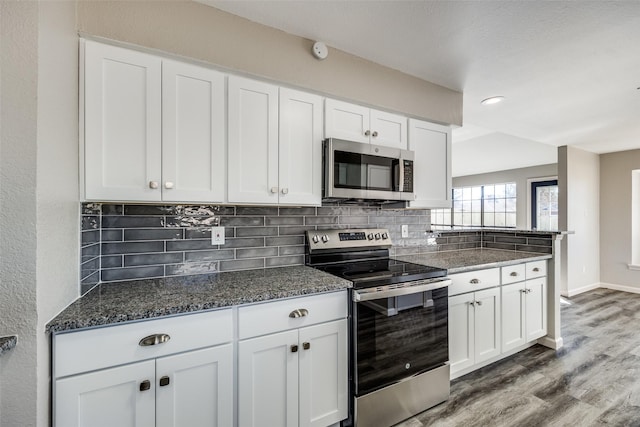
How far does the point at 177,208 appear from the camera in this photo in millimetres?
1795

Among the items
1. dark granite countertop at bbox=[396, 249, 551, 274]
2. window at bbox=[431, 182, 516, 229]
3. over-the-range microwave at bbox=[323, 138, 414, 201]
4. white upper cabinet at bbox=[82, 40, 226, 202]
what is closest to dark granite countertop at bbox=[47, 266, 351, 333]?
white upper cabinet at bbox=[82, 40, 226, 202]

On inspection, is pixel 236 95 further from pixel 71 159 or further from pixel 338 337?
pixel 338 337

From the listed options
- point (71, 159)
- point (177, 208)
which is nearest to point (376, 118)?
point (177, 208)

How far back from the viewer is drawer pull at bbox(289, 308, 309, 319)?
1.51 meters

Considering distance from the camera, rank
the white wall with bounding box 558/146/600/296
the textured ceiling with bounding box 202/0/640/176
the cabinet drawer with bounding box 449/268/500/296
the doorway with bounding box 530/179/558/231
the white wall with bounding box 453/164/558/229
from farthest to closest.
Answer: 1. the white wall with bounding box 453/164/558/229
2. the doorway with bounding box 530/179/558/231
3. the white wall with bounding box 558/146/600/296
4. the cabinet drawer with bounding box 449/268/500/296
5. the textured ceiling with bounding box 202/0/640/176

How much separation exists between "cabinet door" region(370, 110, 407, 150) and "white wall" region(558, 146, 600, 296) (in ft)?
12.4

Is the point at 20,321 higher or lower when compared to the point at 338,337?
higher

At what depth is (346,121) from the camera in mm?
2043

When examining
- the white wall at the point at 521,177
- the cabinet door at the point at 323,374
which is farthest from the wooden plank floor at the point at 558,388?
the white wall at the point at 521,177

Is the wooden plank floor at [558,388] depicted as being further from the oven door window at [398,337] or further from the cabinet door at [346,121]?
the cabinet door at [346,121]

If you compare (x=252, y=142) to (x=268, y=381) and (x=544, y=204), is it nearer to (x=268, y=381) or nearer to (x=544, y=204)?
(x=268, y=381)

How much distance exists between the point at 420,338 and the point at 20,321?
1933 millimetres

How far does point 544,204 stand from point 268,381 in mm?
6940

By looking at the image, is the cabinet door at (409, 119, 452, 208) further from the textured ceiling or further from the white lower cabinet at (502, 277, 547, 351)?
the white lower cabinet at (502, 277, 547, 351)
